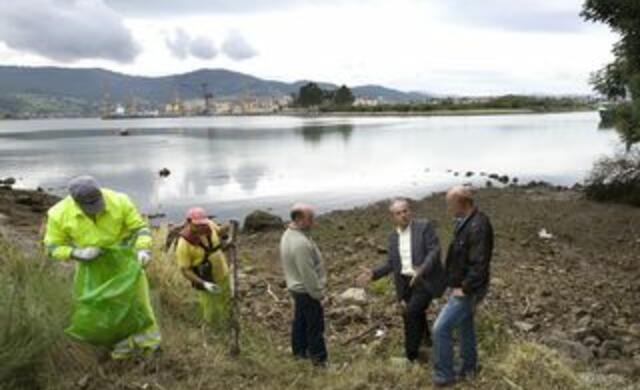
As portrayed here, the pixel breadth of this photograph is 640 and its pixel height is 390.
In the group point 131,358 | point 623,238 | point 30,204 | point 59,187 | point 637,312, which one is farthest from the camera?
point 59,187

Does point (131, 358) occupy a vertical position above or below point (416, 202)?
above

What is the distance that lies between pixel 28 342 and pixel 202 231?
228 centimetres

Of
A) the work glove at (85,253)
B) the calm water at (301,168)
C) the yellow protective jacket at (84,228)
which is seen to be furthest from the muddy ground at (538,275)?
the calm water at (301,168)

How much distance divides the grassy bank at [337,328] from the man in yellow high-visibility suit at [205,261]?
1.06ft

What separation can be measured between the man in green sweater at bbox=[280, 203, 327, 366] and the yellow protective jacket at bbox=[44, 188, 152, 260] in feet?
4.62

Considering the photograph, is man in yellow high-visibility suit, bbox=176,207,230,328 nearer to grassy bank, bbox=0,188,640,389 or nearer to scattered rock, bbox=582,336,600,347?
grassy bank, bbox=0,188,640,389

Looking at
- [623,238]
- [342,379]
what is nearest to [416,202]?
[623,238]

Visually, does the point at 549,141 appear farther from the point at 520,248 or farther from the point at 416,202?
the point at 520,248

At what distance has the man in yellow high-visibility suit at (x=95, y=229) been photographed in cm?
628

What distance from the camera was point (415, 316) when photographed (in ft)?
24.9

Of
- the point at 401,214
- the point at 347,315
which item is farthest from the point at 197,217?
the point at 347,315

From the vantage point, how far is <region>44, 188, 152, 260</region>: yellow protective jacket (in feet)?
21.0

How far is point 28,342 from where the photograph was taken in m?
6.21

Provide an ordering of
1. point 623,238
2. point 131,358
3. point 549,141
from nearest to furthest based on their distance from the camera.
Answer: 1. point 131,358
2. point 623,238
3. point 549,141
